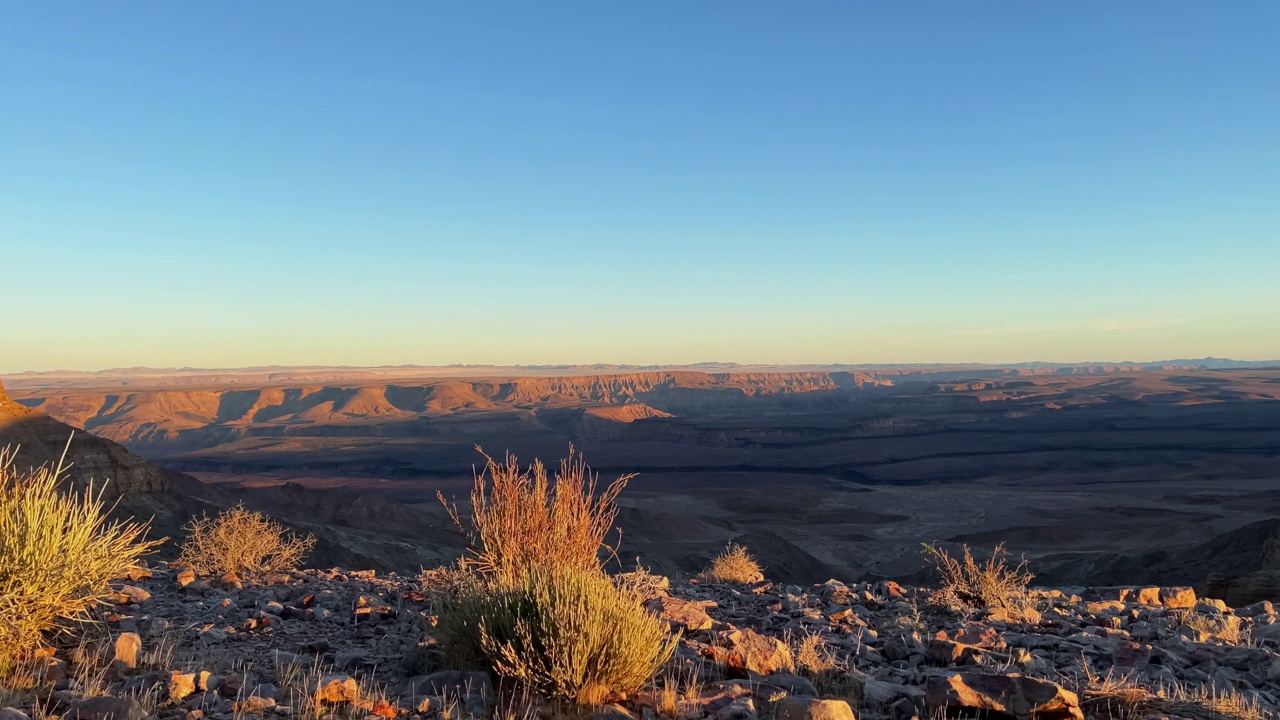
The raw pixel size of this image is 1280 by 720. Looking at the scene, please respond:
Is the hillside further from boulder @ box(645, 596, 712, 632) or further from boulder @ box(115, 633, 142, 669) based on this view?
boulder @ box(645, 596, 712, 632)

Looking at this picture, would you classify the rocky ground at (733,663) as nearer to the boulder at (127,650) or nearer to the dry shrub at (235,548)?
the boulder at (127,650)

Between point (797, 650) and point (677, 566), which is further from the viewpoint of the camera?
point (677, 566)

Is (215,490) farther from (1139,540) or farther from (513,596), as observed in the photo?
(1139,540)

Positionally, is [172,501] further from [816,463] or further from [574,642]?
[816,463]

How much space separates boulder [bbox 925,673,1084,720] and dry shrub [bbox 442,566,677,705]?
149cm

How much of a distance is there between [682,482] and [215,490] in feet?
160

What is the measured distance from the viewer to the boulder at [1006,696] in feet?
13.1

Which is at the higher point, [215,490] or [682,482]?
[215,490]

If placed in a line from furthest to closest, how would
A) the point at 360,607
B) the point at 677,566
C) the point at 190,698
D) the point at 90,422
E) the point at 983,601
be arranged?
the point at 90,422 < the point at 677,566 < the point at 983,601 < the point at 360,607 < the point at 190,698

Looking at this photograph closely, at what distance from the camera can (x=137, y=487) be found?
3105cm

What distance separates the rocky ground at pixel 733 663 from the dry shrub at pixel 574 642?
4.7 inches

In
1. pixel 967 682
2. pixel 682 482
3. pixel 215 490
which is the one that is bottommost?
pixel 682 482

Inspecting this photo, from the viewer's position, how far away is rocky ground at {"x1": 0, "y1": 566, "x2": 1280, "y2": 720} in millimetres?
4004

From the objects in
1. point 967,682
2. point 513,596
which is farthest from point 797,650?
point 513,596
